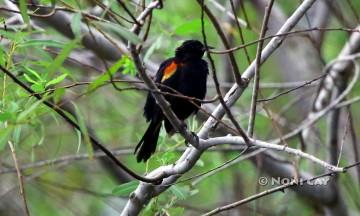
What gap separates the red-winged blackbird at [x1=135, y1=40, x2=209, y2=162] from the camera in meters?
3.08

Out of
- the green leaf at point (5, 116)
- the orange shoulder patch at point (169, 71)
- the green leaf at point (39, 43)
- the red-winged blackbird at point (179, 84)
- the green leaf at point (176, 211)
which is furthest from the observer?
the orange shoulder patch at point (169, 71)

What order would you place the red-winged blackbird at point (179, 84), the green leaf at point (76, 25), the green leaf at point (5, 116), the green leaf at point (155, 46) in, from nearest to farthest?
the green leaf at point (76, 25), the green leaf at point (5, 116), the green leaf at point (155, 46), the red-winged blackbird at point (179, 84)

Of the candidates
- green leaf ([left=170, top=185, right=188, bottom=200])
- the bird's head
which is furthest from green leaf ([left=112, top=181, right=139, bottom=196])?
the bird's head

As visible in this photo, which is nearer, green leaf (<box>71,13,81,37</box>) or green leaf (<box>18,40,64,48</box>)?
green leaf (<box>71,13,81,37</box>)

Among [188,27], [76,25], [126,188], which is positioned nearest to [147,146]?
[126,188]

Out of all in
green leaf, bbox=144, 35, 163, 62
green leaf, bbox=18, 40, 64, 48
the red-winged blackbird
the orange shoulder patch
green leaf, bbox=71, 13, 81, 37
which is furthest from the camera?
the orange shoulder patch

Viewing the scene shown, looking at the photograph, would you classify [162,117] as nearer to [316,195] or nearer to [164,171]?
[164,171]

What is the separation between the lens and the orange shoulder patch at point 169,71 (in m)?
3.22

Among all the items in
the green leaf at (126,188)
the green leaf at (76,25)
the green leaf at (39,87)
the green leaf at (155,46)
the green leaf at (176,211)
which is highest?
the green leaf at (76,25)

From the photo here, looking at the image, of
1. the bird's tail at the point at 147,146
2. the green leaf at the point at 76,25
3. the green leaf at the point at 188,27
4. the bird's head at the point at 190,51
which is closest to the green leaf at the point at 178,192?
the bird's tail at the point at 147,146

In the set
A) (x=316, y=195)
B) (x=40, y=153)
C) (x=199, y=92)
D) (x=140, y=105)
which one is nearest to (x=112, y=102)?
(x=140, y=105)

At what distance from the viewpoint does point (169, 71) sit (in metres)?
3.24

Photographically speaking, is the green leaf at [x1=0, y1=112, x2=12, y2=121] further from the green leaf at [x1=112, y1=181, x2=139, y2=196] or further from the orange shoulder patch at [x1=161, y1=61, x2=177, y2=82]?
the orange shoulder patch at [x1=161, y1=61, x2=177, y2=82]

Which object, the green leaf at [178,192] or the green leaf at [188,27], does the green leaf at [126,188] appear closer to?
the green leaf at [178,192]
